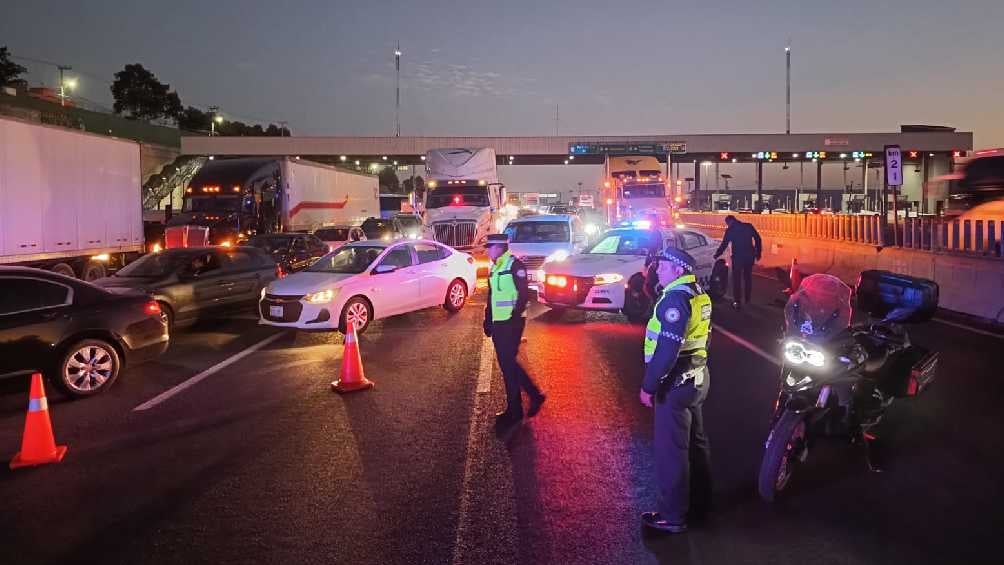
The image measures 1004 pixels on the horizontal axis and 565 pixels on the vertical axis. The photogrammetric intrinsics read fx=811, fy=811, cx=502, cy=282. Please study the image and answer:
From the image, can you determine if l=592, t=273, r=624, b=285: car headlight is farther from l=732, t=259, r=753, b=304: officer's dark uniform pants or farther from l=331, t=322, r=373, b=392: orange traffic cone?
l=331, t=322, r=373, b=392: orange traffic cone

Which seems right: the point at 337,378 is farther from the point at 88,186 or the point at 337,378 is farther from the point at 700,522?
the point at 88,186

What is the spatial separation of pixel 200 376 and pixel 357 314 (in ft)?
10.8

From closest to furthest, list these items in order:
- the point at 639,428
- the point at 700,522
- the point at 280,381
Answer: the point at 700,522, the point at 639,428, the point at 280,381

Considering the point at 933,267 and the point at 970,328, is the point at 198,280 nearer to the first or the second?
the point at 970,328

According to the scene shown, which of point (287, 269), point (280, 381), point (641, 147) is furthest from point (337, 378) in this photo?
point (641, 147)

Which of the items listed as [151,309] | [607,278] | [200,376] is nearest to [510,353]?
[200,376]

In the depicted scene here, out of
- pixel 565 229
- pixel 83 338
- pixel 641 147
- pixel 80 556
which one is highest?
pixel 641 147

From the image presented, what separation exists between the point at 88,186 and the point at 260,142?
121 ft

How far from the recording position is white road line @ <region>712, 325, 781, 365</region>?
10205mm

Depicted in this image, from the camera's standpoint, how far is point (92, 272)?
1850 centimetres

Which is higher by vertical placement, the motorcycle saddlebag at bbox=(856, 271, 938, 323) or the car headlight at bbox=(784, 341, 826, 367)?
the motorcycle saddlebag at bbox=(856, 271, 938, 323)

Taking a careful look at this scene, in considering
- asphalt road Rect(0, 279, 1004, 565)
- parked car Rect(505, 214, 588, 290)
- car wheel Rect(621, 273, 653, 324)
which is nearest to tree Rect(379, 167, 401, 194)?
parked car Rect(505, 214, 588, 290)

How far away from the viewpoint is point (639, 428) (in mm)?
7141

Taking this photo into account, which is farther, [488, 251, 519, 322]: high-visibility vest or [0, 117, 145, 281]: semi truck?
[0, 117, 145, 281]: semi truck
